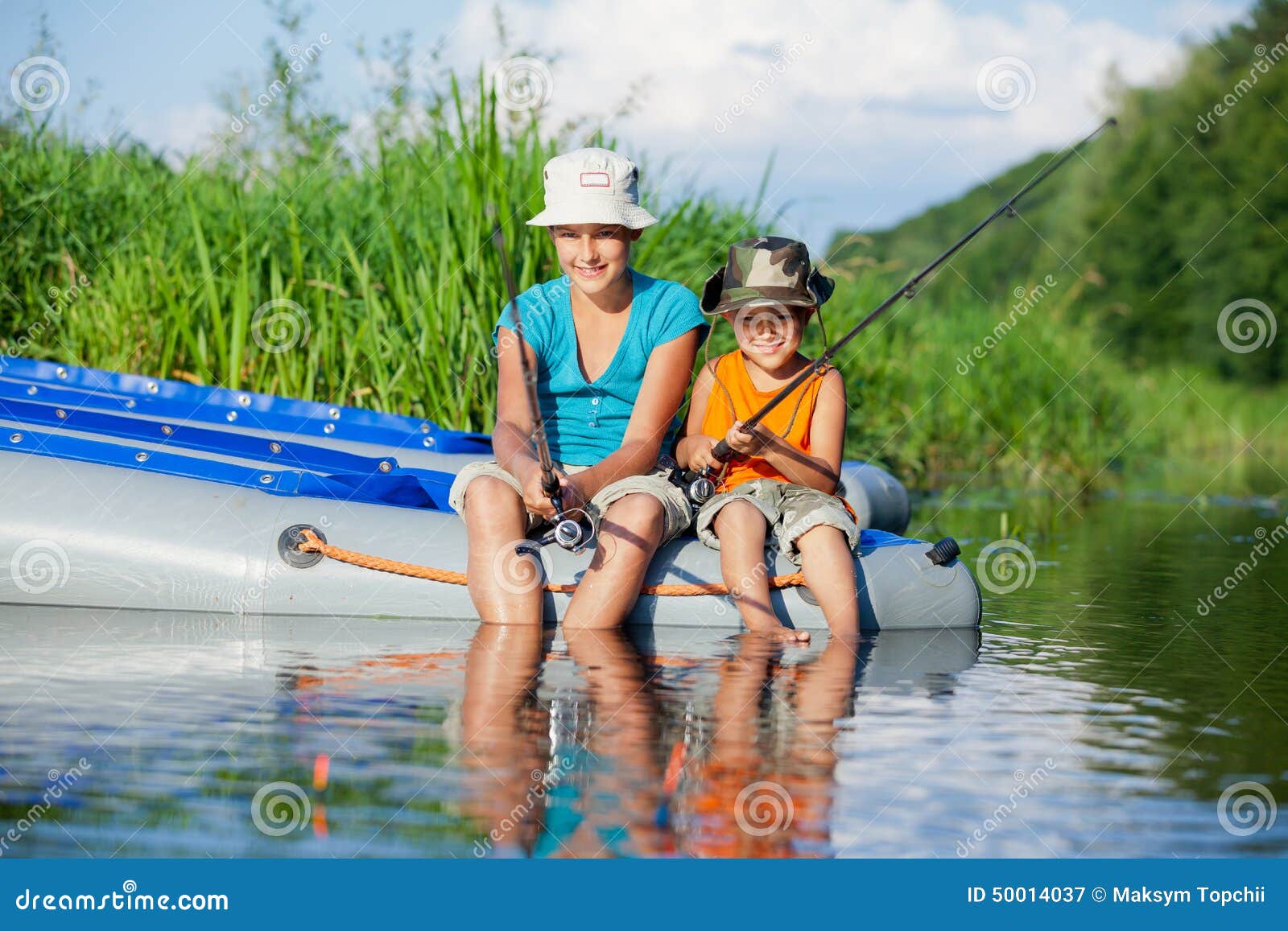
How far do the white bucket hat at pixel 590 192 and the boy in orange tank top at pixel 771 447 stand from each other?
0.40 m

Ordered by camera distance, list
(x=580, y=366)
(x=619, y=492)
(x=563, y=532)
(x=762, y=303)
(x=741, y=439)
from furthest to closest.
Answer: (x=580, y=366) → (x=762, y=303) → (x=619, y=492) → (x=741, y=439) → (x=563, y=532)

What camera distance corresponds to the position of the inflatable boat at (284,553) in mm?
4852

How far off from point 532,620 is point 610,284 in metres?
0.96

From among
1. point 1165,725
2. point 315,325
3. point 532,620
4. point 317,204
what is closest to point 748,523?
point 532,620

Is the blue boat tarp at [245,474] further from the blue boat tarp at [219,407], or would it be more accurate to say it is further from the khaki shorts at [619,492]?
the blue boat tarp at [219,407]

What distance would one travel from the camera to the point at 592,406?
4879mm

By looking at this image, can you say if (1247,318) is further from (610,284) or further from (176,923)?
(176,923)

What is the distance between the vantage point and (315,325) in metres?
7.32

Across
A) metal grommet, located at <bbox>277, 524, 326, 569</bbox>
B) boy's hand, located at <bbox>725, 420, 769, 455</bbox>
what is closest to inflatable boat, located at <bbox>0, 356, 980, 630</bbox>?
metal grommet, located at <bbox>277, 524, 326, 569</bbox>

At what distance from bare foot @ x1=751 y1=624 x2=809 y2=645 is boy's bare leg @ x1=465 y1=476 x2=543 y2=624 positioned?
2.02 ft

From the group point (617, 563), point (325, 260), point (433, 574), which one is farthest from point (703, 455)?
point (325, 260)

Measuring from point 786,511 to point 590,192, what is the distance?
1025 millimetres

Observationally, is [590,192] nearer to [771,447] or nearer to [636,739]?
[771,447]

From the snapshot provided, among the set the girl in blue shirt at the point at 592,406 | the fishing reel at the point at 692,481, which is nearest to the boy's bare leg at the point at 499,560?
the girl in blue shirt at the point at 592,406
